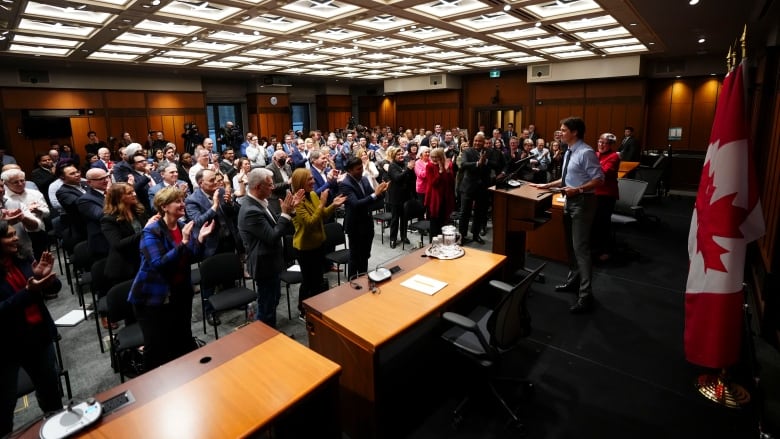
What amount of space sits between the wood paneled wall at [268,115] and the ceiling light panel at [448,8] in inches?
428

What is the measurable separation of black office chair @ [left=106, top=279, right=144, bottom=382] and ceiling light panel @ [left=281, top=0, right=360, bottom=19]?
179 inches

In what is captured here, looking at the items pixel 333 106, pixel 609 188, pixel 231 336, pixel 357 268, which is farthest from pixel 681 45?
pixel 333 106

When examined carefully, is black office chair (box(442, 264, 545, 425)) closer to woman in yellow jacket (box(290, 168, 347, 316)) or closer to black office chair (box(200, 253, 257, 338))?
woman in yellow jacket (box(290, 168, 347, 316))

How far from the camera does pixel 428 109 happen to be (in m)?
17.1

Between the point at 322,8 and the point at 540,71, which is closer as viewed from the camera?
the point at 322,8

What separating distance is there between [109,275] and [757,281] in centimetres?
655

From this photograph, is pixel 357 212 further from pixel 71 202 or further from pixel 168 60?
pixel 168 60

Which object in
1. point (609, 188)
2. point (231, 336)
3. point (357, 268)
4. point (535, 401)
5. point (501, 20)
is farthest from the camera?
point (501, 20)

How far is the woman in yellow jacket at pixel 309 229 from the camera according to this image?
3979mm

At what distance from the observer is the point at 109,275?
3.54 metres

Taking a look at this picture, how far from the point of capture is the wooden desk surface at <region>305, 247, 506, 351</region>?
256 centimetres

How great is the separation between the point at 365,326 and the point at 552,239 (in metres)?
4.20

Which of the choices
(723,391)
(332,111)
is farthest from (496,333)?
(332,111)

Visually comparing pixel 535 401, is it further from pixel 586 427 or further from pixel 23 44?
pixel 23 44
